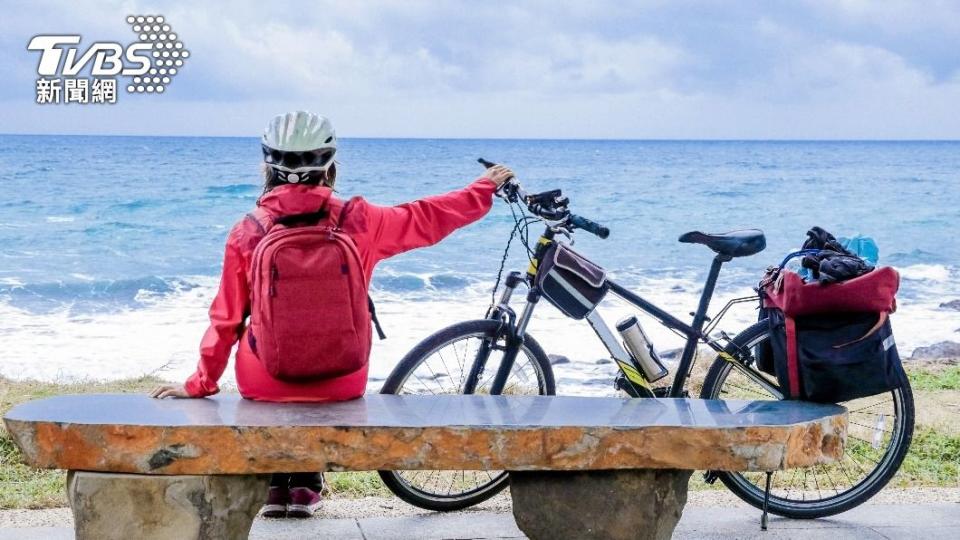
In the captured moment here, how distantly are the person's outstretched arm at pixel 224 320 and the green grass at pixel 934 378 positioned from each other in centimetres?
564

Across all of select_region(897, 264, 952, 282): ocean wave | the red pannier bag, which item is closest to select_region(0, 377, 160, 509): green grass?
the red pannier bag

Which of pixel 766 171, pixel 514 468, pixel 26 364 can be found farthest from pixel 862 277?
pixel 766 171

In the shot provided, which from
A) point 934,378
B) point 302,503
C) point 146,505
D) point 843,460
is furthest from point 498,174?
point 934,378

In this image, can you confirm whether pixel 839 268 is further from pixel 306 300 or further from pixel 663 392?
pixel 306 300

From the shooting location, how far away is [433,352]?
14.1 feet

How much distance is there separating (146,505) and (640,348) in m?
2.00

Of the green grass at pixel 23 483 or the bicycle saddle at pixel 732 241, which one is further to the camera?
the green grass at pixel 23 483

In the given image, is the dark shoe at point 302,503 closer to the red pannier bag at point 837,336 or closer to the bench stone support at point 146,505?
the bench stone support at point 146,505

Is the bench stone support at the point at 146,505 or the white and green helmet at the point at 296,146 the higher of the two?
the white and green helmet at the point at 296,146

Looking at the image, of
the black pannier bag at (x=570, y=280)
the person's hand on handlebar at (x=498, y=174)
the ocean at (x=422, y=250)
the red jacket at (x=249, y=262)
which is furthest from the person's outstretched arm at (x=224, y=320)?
the ocean at (x=422, y=250)

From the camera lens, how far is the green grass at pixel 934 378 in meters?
7.86

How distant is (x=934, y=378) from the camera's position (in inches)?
324

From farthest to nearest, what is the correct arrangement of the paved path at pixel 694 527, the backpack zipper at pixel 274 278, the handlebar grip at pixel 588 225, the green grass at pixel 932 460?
the green grass at pixel 932 460
the handlebar grip at pixel 588 225
the paved path at pixel 694 527
the backpack zipper at pixel 274 278

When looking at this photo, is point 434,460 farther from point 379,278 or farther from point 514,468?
point 379,278
